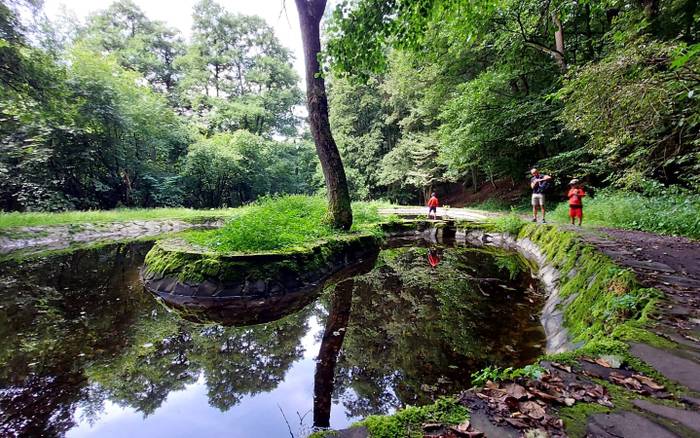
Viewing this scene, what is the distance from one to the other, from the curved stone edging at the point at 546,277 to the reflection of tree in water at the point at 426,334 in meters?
0.22

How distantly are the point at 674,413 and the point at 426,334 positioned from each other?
8.38 ft

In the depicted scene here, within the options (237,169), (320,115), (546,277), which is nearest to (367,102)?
(237,169)

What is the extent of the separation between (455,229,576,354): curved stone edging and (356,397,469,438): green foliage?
1.84 meters

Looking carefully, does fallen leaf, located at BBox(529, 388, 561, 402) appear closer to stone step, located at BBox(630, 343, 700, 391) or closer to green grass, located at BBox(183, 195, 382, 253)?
stone step, located at BBox(630, 343, 700, 391)

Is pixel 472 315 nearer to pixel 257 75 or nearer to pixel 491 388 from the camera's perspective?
pixel 491 388

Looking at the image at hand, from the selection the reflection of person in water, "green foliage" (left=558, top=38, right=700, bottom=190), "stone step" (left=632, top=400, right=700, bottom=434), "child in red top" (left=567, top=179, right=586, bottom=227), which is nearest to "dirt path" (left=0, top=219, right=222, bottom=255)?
the reflection of person in water

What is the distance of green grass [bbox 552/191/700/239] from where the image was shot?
664 centimetres

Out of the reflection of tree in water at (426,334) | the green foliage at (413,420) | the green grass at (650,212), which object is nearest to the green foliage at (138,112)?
the reflection of tree in water at (426,334)

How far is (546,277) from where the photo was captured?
587 centimetres

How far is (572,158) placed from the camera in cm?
1280

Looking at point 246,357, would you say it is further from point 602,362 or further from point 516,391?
point 602,362

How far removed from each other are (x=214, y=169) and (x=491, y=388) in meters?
23.5

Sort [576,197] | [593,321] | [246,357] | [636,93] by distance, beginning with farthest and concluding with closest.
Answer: [576,197]
[636,93]
[246,357]
[593,321]

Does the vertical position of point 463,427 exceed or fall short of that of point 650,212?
it falls short
